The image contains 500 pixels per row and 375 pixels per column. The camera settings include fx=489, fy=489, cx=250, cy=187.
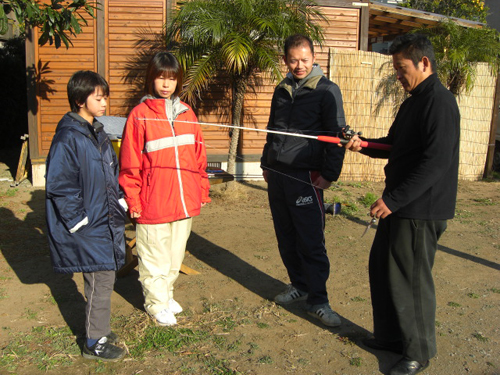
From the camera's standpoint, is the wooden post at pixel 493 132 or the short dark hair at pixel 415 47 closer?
the short dark hair at pixel 415 47

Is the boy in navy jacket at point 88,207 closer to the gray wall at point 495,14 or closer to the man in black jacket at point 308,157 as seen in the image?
the man in black jacket at point 308,157

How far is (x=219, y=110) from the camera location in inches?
336

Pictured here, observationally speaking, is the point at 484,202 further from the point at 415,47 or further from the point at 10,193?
the point at 10,193

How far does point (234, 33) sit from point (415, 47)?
14.5 ft

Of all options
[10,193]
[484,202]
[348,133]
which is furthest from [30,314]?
[484,202]

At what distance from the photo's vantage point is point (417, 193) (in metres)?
2.86

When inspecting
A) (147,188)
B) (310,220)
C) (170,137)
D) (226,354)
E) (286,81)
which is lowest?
(226,354)

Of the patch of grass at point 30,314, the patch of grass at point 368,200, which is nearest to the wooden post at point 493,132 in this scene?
the patch of grass at point 368,200

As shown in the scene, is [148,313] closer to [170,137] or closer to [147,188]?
[147,188]

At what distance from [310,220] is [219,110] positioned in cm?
518

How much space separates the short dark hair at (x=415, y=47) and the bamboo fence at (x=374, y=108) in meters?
5.91

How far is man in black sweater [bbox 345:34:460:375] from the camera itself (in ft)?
9.24

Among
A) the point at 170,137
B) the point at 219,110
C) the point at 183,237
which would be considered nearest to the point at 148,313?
the point at 183,237

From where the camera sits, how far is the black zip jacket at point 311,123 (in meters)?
3.59
